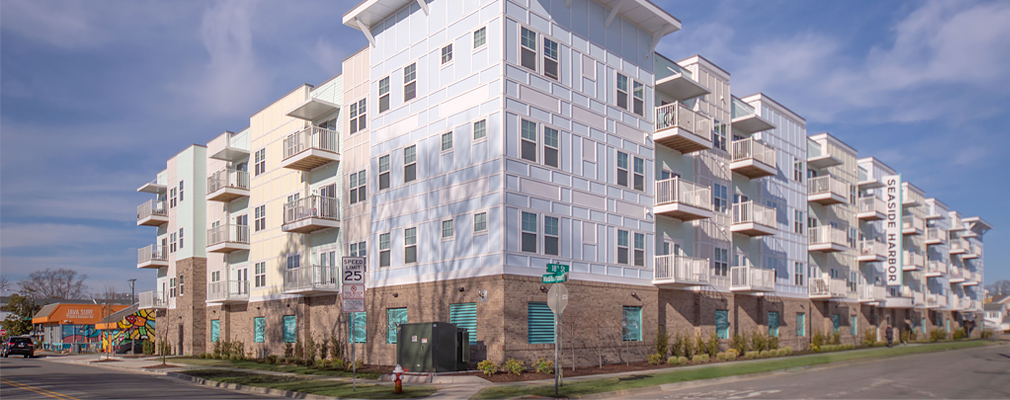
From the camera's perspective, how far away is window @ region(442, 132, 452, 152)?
2605 centimetres

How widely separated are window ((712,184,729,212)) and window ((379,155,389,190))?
15.9 metres

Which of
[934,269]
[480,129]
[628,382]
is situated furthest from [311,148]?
[934,269]

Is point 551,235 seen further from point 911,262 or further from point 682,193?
point 911,262

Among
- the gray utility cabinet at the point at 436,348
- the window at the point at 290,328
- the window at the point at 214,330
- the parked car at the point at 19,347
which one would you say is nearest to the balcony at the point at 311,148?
the window at the point at 290,328

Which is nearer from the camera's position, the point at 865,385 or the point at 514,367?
the point at 865,385

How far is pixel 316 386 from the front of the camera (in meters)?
21.1

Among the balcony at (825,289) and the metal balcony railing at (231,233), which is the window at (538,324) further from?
the balcony at (825,289)

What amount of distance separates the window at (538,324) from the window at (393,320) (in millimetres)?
5520

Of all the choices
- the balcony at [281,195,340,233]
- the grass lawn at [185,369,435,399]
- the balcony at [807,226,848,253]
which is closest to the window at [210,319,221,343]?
the balcony at [281,195,340,233]

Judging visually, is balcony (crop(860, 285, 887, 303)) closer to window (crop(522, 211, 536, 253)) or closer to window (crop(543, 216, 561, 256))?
window (crop(543, 216, 561, 256))

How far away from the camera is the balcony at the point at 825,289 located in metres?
42.1

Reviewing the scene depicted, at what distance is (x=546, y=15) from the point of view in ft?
84.9

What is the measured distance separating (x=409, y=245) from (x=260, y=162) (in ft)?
52.1

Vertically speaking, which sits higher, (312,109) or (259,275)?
(312,109)
